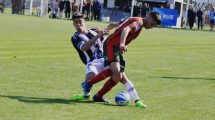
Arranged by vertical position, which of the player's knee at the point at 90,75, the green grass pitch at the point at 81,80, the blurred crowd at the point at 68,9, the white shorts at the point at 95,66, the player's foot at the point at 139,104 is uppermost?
the white shorts at the point at 95,66

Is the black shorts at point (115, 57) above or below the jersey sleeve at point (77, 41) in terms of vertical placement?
below

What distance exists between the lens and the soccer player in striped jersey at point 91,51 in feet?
33.7

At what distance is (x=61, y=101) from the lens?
1022 centimetres

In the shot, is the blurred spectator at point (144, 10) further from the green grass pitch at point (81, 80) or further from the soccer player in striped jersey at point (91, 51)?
the soccer player in striped jersey at point (91, 51)

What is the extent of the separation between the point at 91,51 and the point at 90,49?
0.05m

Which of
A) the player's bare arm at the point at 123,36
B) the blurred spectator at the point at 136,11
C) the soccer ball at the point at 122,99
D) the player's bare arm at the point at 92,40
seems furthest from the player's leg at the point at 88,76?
the blurred spectator at the point at 136,11

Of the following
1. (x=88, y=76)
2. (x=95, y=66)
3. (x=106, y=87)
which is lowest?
(x=106, y=87)


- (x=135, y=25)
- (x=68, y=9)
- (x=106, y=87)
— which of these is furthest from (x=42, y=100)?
(x=68, y=9)

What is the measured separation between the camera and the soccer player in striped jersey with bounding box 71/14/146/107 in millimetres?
10266

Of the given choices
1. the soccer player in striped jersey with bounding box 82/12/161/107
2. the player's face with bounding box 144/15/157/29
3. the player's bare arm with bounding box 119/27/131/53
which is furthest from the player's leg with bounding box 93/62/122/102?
the player's face with bounding box 144/15/157/29

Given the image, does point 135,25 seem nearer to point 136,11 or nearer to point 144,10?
point 144,10

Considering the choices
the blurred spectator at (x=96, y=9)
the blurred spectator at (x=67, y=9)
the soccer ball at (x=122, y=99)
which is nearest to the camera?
the soccer ball at (x=122, y=99)

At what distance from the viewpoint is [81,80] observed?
13398 millimetres

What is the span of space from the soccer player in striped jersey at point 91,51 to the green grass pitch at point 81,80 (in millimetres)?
343
